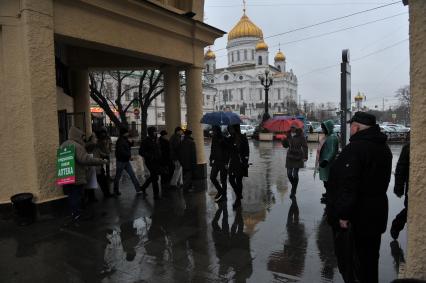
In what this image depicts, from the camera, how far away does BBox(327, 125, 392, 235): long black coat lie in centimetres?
335

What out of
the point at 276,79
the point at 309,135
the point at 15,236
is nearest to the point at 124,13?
the point at 15,236

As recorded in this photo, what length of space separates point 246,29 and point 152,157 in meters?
90.6

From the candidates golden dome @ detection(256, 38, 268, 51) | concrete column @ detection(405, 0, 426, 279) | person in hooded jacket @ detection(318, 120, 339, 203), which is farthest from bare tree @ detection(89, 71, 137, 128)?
golden dome @ detection(256, 38, 268, 51)

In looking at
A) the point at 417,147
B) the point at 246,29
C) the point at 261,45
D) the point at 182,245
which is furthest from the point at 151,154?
the point at 261,45

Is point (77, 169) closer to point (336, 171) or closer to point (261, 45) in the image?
point (336, 171)

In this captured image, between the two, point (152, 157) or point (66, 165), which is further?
point (152, 157)

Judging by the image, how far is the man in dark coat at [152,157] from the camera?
8.95m

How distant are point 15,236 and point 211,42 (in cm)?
801

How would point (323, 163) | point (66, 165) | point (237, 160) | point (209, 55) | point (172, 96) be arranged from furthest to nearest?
point (209, 55) → point (172, 96) → point (237, 160) → point (323, 163) → point (66, 165)

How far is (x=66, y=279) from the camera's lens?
4438 millimetres

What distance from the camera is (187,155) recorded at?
9.37 metres

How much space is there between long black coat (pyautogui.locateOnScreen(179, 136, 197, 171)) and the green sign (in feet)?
11.1

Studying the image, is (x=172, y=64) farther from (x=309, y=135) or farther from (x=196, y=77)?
(x=309, y=135)

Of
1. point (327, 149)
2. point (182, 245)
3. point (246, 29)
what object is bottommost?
point (182, 245)
